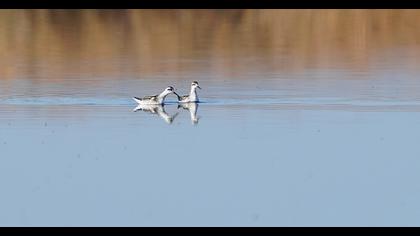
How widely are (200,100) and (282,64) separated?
4.53m

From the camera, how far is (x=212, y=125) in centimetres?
1670

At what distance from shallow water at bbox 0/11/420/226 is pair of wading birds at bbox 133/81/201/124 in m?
Answer: 0.11

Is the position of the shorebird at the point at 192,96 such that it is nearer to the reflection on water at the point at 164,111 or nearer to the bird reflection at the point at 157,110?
the reflection on water at the point at 164,111

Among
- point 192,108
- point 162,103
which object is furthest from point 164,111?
point 162,103

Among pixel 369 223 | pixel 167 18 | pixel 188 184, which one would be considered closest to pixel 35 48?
pixel 167 18

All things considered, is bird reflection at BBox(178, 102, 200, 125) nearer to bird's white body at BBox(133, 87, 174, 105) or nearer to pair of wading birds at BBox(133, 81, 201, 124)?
pair of wading birds at BBox(133, 81, 201, 124)

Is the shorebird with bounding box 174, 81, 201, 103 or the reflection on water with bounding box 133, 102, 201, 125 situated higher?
the shorebird with bounding box 174, 81, 201, 103

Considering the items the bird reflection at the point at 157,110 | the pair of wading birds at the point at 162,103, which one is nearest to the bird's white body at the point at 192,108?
the pair of wading birds at the point at 162,103

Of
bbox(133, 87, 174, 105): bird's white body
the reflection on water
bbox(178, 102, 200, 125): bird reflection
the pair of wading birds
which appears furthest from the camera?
bbox(133, 87, 174, 105): bird's white body

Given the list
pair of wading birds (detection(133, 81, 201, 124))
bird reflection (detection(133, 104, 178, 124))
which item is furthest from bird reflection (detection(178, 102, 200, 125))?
bird reflection (detection(133, 104, 178, 124))

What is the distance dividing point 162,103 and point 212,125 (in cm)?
267

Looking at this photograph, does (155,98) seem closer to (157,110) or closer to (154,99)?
(154,99)

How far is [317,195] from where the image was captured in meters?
12.4

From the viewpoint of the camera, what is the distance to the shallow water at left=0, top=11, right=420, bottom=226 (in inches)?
479
